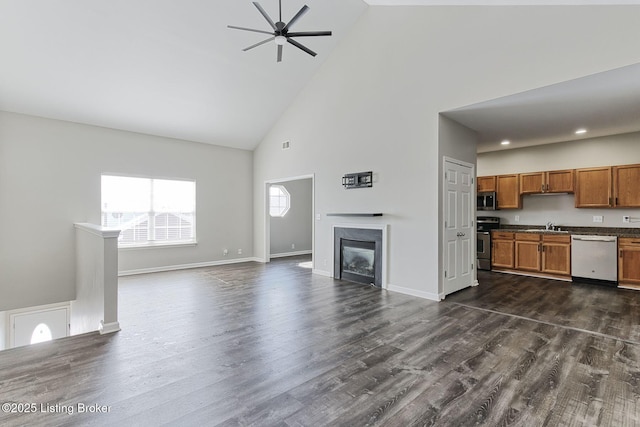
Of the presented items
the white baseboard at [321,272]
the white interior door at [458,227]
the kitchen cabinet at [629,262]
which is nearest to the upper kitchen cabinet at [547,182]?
the kitchen cabinet at [629,262]

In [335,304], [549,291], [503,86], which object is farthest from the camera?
[549,291]

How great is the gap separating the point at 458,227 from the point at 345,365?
11.1ft

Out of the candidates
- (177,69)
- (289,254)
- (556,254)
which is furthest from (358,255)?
(177,69)

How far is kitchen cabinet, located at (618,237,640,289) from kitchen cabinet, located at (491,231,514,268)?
1618 mm

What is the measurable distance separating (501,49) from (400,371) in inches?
157

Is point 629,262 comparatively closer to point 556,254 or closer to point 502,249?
point 556,254

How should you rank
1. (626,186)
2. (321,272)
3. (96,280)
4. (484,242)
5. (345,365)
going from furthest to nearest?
(484,242) < (321,272) < (626,186) < (96,280) < (345,365)

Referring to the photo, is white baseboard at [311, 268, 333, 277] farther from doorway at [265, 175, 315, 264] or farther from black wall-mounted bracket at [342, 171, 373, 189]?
doorway at [265, 175, 315, 264]

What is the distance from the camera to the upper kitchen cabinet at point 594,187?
219 inches

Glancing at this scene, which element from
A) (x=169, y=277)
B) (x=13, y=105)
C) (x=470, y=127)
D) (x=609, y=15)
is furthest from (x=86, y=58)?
(x=609, y=15)

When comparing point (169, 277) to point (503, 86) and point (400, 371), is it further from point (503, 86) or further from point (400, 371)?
point (503, 86)

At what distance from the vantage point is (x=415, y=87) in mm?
4754

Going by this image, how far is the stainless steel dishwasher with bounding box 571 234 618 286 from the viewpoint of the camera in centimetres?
519

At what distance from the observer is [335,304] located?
434cm
